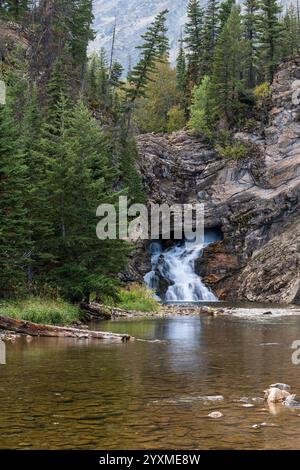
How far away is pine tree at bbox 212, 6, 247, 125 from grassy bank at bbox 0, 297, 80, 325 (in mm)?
50828

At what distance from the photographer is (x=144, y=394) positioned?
10547mm

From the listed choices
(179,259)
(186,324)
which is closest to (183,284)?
(179,259)

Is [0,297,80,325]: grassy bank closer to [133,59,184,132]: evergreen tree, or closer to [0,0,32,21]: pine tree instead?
[0,0,32,21]: pine tree

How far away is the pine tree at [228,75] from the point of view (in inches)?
2803

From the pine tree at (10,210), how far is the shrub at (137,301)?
10.4m

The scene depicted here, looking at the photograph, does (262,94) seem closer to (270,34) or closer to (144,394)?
(270,34)

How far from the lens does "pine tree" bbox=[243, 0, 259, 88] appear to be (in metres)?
78.4

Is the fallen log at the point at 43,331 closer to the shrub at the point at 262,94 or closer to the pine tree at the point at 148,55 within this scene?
the pine tree at the point at 148,55

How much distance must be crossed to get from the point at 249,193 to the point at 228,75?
57.0 ft

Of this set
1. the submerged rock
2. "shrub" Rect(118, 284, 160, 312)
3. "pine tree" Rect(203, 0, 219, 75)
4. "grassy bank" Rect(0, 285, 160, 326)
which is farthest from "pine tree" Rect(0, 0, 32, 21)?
the submerged rock

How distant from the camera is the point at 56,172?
28.7 meters

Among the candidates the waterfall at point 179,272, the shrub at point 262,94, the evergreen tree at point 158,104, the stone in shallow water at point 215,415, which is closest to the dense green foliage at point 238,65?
the shrub at point 262,94
